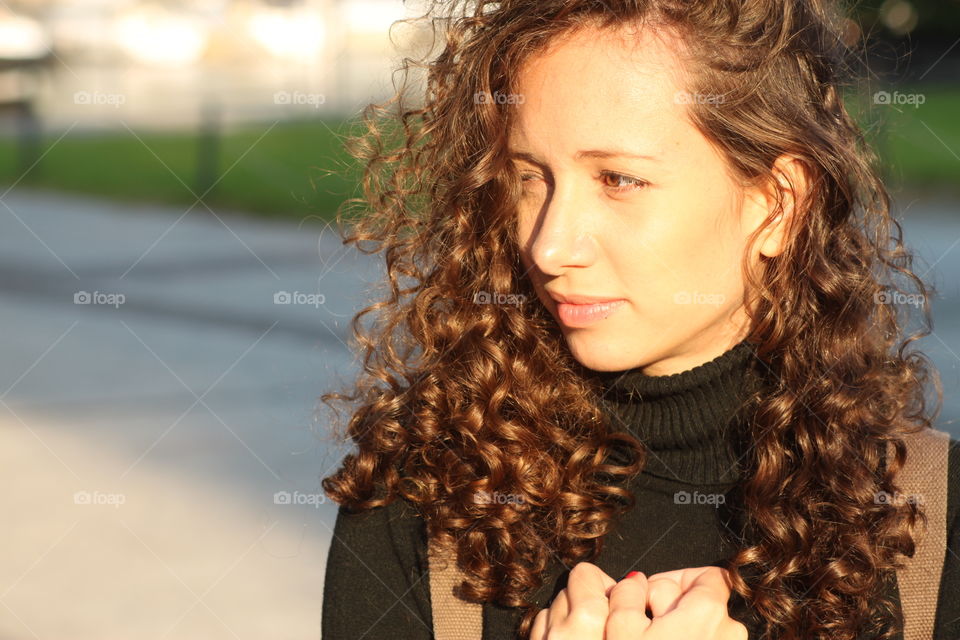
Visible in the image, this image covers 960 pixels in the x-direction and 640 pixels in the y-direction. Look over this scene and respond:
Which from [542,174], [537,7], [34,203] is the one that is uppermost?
[34,203]

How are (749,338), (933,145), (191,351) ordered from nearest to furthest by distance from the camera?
(749,338) < (191,351) < (933,145)

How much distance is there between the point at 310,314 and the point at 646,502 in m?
7.13

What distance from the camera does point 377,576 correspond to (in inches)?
82.9

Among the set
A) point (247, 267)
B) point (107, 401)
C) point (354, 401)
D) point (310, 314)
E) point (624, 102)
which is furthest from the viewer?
point (247, 267)

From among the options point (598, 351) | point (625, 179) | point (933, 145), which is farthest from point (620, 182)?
point (933, 145)

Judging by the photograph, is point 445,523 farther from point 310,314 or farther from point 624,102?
point 310,314

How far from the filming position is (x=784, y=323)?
220 cm

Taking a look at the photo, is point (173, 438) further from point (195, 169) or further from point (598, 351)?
point (195, 169)

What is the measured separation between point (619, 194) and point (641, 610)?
2.12ft

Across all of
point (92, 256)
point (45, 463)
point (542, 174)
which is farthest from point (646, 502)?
point (92, 256)

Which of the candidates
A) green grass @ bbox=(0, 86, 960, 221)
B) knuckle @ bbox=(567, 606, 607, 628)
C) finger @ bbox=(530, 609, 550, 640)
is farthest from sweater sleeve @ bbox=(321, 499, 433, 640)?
green grass @ bbox=(0, 86, 960, 221)

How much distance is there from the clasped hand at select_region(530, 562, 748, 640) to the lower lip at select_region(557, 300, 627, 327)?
0.41 meters

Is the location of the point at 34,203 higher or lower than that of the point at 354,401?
higher

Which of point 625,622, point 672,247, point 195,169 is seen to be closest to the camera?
point 625,622
